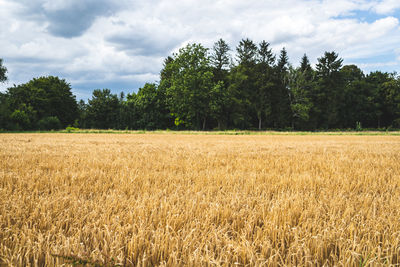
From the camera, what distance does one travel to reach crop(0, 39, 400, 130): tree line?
182 feet

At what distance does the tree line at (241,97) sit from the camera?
182ft

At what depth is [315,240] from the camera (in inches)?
60.3

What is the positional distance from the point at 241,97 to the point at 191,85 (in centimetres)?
1529

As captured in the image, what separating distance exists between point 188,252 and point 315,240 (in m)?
0.88

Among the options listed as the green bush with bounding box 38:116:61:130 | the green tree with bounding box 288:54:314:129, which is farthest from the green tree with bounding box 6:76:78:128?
the green tree with bounding box 288:54:314:129

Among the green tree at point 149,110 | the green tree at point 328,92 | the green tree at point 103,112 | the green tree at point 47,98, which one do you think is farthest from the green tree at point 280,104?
the green tree at point 47,98

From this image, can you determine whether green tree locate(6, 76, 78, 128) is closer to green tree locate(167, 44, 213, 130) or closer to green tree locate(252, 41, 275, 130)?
green tree locate(167, 44, 213, 130)

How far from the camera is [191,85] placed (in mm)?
53375

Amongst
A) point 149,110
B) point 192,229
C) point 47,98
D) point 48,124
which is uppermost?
point 47,98

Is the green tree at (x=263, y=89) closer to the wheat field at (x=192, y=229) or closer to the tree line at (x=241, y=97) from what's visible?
the tree line at (x=241, y=97)

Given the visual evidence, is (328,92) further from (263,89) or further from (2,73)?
(2,73)

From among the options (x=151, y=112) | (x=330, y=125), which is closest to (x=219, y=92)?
(x=151, y=112)

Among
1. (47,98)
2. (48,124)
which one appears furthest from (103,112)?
(48,124)

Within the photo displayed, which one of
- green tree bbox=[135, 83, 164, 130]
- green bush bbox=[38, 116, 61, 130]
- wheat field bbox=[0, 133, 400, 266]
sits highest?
green tree bbox=[135, 83, 164, 130]
